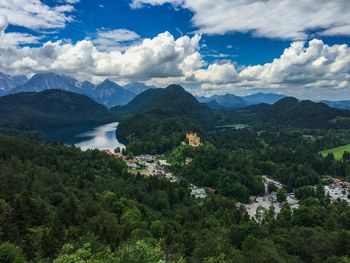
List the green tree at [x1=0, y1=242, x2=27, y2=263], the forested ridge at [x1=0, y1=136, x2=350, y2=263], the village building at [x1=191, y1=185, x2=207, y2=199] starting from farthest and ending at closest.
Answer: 1. the village building at [x1=191, y1=185, x2=207, y2=199]
2. the forested ridge at [x1=0, y1=136, x2=350, y2=263]
3. the green tree at [x1=0, y1=242, x2=27, y2=263]

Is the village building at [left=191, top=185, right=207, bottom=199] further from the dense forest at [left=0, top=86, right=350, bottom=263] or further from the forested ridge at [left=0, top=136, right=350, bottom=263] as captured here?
the dense forest at [left=0, top=86, right=350, bottom=263]

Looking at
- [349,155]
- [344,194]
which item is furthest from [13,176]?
[349,155]

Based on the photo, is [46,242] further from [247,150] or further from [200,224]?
[247,150]

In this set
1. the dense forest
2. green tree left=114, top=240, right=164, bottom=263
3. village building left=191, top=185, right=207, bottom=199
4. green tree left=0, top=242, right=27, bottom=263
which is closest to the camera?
green tree left=114, top=240, right=164, bottom=263

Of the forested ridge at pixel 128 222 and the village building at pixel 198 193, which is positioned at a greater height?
the forested ridge at pixel 128 222

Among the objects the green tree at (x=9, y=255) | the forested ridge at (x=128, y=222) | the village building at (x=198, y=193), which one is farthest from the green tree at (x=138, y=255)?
the village building at (x=198, y=193)

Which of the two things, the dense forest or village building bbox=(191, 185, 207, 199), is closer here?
the dense forest

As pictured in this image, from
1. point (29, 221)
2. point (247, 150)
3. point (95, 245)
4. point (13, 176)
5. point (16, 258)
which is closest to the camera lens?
point (16, 258)

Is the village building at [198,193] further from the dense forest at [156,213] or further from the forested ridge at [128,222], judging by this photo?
the dense forest at [156,213]

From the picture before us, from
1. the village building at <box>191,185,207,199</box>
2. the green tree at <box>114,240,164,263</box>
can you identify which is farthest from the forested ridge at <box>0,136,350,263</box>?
the village building at <box>191,185,207,199</box>

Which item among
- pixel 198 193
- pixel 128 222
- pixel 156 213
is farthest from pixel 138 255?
pixel 198 193

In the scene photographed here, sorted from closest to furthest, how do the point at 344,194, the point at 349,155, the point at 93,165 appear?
the point at 344,194, the point at 93,165, the point at 349,155
